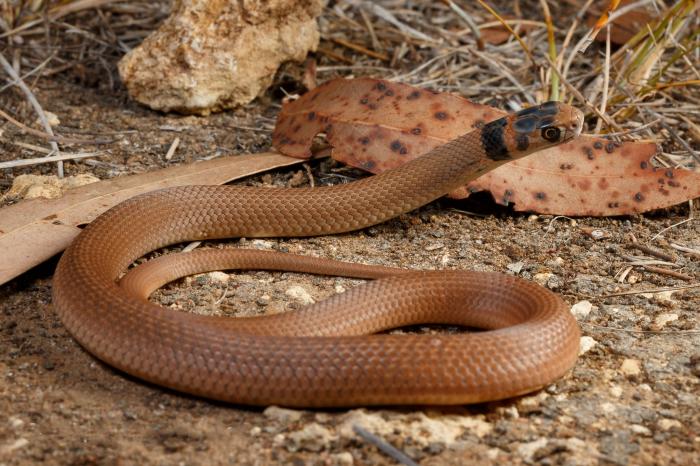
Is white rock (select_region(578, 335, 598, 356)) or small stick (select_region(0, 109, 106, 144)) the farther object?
small stick (select_region(0, 109, 106, 144))

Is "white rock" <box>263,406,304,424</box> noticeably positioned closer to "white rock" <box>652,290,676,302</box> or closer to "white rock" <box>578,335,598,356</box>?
"white rock" <box>578,335,598,356</box>

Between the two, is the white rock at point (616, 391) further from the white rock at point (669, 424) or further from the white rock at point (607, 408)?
the white rock at point (669, 424)

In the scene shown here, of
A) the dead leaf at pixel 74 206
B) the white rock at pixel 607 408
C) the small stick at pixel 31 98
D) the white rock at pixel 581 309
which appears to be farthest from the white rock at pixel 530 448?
the small stick at pixel 31 98

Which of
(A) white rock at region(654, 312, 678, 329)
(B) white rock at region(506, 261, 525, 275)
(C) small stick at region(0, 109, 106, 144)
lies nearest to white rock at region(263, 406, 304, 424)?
(B) white rock at region(506, 261, 525, 275)

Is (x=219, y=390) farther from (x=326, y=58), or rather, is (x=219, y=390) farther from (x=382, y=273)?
(x=326, y=58)

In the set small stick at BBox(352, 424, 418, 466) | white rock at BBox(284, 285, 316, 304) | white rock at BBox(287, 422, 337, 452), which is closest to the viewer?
small stick at BBox(352, 424, 418, 466)

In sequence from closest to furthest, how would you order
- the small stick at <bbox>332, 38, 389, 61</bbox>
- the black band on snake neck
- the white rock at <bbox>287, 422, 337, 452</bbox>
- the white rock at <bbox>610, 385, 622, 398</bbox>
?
the white rock at <bbox>287, 422, 337, 452</bbox> → the white rock at <bbox>610, 385, 622, 398</bbox> → the black band on snake neck → the small stick at <bbox>332, 38, 389, 61</bbox>
